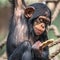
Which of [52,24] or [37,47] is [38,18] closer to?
[37,47]

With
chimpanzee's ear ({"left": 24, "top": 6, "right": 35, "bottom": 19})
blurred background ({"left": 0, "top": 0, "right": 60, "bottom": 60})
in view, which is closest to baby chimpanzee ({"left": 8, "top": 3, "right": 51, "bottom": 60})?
chimpanzee's ear ({"left": 24, "top": 6, "right": 35, "bottom": 19})

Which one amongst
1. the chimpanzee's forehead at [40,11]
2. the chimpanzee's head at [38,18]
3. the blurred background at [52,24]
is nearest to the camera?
the chimpanzee's head at [38,18]

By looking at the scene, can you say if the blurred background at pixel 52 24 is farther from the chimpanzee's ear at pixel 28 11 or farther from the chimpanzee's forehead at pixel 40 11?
the chimpanzee's ear at pixel 28 11

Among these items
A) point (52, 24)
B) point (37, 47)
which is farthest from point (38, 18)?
point (52, 24)

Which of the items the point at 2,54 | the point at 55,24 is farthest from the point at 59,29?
the point at 2,54

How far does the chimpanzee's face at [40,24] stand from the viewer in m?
5.39

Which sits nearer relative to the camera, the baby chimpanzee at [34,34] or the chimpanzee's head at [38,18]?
the baby chimpanzee at [34,34]

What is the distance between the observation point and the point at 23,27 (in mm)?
5465

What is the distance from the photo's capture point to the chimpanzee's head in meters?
5.38

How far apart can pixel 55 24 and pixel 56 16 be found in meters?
0.29

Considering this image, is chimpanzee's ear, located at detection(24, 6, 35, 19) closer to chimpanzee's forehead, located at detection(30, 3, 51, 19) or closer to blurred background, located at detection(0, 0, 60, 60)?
chimpanzee's forehead, located at detection(30, 3, 51, 19)

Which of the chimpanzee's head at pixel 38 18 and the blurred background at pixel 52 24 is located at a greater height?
the chimpanzee's head at pixel 38 18

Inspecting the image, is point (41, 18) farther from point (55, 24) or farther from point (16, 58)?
point (55, 24)

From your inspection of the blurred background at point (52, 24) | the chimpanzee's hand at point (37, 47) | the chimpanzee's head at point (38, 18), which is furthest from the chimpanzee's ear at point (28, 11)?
the blurred background at point (52, 24)
